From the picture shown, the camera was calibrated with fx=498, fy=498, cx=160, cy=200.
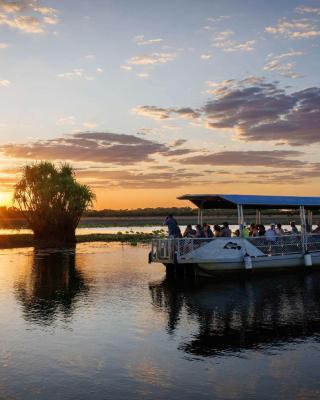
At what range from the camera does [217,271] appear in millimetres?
24594

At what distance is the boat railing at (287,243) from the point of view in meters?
26.1

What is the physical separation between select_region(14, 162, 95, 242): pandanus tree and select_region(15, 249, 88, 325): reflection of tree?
21.4m

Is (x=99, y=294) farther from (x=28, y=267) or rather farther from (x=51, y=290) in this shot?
(x=28, y=267)

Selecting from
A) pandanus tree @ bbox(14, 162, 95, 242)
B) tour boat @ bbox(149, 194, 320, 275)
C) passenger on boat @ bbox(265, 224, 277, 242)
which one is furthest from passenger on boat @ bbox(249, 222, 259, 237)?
pandanus tree @ bbox(14, 162, 95, 242)

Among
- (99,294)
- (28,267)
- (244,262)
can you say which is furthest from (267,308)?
(28,267)

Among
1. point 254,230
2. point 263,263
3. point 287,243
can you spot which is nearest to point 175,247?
point 263,263

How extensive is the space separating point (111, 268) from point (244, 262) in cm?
840

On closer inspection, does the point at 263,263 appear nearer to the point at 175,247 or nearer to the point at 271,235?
the point at 271,235

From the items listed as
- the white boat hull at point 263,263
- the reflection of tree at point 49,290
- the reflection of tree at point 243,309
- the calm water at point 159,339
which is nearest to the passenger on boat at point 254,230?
the white boat hull at point 263,263

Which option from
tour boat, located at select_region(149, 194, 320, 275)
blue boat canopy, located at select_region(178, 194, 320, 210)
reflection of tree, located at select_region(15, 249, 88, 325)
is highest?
blue boat canopy, located at select_region(178, 194, 320, 210)

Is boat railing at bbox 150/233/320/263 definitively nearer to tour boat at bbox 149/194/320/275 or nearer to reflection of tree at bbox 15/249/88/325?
tour boat at bbox 149/194/320/275

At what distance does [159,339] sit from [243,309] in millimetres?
4872

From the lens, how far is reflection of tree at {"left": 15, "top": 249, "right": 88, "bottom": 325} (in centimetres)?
1639

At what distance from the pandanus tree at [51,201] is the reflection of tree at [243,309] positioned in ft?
107
